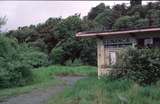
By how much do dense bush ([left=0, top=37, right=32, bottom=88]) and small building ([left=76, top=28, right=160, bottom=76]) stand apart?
15.9 ft

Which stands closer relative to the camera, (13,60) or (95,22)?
(13,60)

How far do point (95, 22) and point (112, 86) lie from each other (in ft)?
102

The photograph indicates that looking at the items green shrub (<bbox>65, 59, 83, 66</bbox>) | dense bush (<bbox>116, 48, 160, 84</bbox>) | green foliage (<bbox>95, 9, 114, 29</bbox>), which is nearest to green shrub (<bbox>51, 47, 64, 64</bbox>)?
green shrub (<bbox>65, 59, 83, 66</bbox>)

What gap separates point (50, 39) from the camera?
139ft

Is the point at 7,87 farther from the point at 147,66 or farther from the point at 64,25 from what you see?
the point at 64,25

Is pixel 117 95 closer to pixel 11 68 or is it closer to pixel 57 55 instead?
pixel 11 68

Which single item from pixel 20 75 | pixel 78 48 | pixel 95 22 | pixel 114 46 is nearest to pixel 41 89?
pixel 20 75

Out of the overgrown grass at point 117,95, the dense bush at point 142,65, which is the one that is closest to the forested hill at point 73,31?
the dense bush at point 142,65

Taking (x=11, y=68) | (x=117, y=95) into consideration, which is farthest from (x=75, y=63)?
(x=117, y=95)

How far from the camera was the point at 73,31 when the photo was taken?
40.9 metres

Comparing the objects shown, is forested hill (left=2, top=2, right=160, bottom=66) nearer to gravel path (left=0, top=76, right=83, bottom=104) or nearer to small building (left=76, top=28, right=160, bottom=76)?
small building (left=76, top=28, right=160, bottom=76)

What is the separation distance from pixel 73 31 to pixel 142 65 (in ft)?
86.5

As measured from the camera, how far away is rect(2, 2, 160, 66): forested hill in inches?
1470

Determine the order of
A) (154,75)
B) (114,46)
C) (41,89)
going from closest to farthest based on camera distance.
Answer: (154,75) → (41,89) → (114,46)
